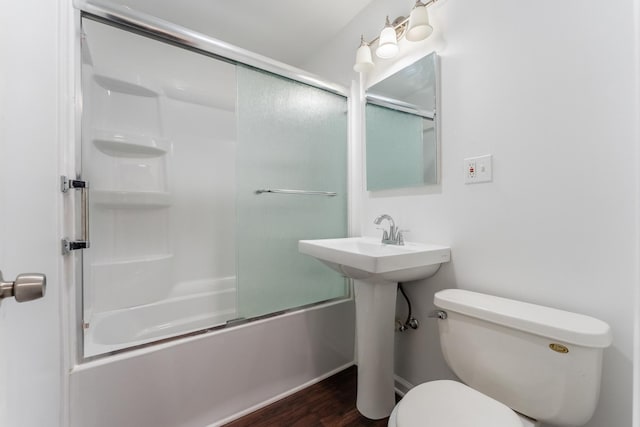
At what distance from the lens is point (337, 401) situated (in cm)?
141

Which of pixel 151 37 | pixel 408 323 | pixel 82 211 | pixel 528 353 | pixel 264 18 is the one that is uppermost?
pixel 264 18

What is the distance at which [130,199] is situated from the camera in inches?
69.2

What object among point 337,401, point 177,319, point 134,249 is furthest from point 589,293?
point 134,249

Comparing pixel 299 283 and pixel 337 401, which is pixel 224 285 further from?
pixel 337 401

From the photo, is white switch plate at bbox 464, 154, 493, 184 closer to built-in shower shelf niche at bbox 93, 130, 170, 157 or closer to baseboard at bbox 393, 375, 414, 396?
baseboard at bbox 393, 375, 414, 396

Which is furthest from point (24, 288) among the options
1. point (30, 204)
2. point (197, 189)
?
point (197, 189)

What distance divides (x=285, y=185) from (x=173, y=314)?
1259mm

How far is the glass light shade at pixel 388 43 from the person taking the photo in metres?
1.36

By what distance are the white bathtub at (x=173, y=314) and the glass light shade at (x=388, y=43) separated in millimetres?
1668

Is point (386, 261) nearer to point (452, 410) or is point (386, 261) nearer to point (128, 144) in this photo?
point (452, 410)

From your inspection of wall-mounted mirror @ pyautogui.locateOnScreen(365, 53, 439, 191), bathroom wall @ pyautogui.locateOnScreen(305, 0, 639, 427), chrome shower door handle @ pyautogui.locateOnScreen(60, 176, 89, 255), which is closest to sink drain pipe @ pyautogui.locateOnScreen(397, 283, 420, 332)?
bathroom wall @ pyautogui.locateOnScreen(305, 0, 639, 427)

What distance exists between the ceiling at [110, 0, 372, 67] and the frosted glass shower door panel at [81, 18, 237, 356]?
23 cm

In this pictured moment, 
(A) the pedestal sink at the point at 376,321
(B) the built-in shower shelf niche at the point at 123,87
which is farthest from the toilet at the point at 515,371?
(B) the built-in shower shelf niche at the point at 123,87

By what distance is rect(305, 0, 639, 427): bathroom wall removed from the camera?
0.80m
